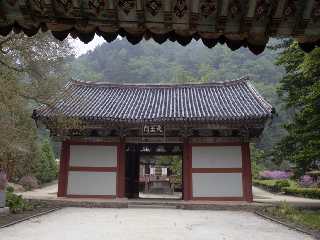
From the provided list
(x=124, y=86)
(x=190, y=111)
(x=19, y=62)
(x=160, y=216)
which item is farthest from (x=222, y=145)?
(x=19, y=62)

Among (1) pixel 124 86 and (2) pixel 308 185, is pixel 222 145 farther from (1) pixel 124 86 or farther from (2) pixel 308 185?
(2) pixel 308 185

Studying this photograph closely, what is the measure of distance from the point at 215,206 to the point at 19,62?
1001 cm

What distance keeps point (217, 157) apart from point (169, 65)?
6499 cm

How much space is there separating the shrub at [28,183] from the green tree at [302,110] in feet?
55.2

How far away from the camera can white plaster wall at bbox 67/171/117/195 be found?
1752cm

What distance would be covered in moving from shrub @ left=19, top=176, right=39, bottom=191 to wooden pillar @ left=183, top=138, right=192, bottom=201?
1280 cm

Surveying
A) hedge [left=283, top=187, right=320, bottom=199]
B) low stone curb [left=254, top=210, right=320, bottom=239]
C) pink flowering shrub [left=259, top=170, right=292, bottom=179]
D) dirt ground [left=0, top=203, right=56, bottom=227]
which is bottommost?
low stone curb [left=254, top=210, right=320, bottom=239]

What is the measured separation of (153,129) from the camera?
1778 cm

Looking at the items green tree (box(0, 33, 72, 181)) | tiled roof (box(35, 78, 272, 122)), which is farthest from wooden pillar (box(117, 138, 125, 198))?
A: green tree (box(0, 33, 72, 181))

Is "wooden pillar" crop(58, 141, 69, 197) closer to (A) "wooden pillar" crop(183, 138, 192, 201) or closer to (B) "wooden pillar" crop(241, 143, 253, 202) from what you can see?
(A) "wooden pillar" crop(183, 138, 192, 201)

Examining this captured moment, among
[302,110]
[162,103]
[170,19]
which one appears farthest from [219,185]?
[170,19]

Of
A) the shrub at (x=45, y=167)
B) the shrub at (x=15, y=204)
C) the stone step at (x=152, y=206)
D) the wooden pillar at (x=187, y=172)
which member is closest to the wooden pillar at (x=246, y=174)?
the wooden pillar at (x=187, y=172)

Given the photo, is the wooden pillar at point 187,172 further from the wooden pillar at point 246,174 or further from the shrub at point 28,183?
the shrub at point 28,183

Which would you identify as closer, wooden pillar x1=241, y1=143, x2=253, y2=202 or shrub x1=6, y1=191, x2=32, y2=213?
shrub x1=6, y1=191, x2=32, y2=213
